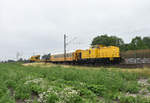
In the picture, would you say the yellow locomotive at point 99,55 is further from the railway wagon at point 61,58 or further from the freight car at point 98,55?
the railway wagon at point 61,58

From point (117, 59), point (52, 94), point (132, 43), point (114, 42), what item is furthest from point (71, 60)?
point (114, 42)

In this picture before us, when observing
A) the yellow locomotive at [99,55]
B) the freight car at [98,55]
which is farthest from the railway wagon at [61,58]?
the yellow locomotive at [99,55]

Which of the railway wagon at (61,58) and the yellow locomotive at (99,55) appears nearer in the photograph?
the yellow locomotive at (99,55)

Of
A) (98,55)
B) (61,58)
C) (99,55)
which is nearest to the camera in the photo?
(99,55)

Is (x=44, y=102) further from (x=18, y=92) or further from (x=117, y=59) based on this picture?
(x=117, y=59)

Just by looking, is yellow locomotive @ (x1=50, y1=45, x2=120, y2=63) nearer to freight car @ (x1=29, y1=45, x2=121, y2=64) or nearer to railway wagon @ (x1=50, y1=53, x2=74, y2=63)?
freight car @ (x1=29, y1=45, x2=121, y2=64)

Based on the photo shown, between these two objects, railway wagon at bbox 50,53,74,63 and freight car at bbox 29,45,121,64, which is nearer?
freight car at bbox 29,45,121,64

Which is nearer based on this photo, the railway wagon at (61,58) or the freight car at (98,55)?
the freight car at (98,55)

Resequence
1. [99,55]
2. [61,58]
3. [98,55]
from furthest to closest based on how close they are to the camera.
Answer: [61,58] < [98,55] < [99,55]

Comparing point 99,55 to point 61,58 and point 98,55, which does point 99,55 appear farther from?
point 61,58

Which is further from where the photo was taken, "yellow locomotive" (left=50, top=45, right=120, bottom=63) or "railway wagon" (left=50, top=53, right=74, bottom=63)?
"railway wagon" (left=50, top=53, right=74, bottom=63)

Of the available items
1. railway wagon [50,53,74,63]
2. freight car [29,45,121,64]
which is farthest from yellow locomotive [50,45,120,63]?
railway wagon [50,53,74,63]

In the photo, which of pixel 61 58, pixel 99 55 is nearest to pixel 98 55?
pixel 99 55

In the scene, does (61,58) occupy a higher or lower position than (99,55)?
lower
